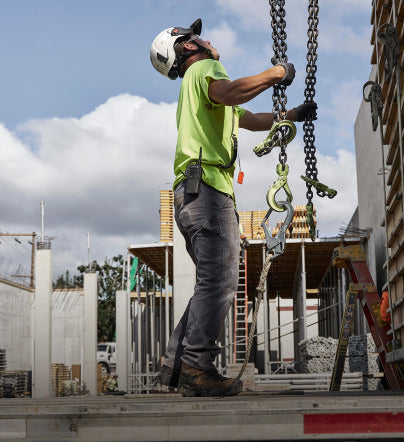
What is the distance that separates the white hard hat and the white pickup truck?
32291mm

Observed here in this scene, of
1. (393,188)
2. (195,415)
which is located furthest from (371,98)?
(195,415)

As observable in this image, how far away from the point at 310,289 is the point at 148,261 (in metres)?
11.2

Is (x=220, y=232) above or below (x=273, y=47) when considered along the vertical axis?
below

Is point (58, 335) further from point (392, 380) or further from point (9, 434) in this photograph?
point (9, 434)

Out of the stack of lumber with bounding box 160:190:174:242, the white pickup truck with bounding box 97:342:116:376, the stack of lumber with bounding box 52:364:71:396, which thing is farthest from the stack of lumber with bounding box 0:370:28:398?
the stack of lumber with bounding box 160:190:174:242

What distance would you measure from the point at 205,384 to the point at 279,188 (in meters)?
1.12

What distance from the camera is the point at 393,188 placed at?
5371mm

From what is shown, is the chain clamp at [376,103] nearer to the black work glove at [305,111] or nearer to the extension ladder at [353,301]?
the black work glove at [305,111]

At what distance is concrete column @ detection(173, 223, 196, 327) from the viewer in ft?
55.6

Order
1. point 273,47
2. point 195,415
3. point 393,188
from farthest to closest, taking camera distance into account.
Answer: point 393,188, point 273,47, point 195,415

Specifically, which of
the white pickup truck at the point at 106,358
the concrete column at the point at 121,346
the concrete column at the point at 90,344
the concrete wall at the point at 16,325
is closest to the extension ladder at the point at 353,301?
the concrete column at the point at 90,344

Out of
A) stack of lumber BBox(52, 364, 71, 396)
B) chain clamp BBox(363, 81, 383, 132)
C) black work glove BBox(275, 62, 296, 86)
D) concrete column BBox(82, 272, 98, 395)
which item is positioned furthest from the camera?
stack of lumber BBox(52, 364, 71, 396)

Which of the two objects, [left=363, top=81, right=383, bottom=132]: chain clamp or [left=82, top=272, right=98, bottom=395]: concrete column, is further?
[left=82, top=272, right=98, bottom=395]: concrete column

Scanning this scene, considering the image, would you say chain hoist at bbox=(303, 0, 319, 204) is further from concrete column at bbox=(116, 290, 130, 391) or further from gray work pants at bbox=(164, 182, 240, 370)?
concrete column at bbox=(116, 290, 130, 391)
